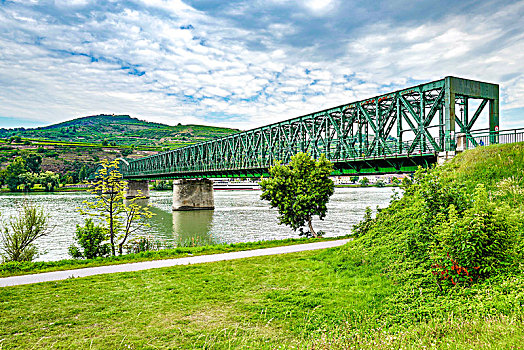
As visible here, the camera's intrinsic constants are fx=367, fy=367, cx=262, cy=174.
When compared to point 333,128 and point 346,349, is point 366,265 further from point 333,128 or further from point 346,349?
point 333,128

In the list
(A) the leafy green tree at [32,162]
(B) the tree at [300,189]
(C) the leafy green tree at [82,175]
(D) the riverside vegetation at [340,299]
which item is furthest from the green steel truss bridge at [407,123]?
(A) the leafy green tree at [32,162]

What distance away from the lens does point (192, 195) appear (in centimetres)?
8056

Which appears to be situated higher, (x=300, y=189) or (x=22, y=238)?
(x=300, y=189)

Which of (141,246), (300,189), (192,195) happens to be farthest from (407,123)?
(192,195)

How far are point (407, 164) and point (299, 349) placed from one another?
29.6 m

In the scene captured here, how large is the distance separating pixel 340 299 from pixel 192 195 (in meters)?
72.6

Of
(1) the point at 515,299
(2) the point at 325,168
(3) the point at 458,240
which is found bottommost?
(1) the point at 515,299

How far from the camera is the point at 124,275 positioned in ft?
45.7

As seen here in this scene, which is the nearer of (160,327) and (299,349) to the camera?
(299,349)

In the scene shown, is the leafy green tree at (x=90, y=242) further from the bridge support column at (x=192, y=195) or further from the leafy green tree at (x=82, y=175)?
the leafy green tree at (x=82, y=175)

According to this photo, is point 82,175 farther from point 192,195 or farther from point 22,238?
point 22,238

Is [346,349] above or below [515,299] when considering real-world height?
below

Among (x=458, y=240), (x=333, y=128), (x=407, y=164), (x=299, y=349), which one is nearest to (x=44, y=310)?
(x=299, y=349)

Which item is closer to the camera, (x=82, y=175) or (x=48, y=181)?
(x=48, y=181)
